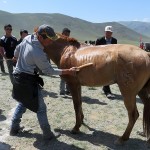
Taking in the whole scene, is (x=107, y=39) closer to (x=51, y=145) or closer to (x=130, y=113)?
(x=130, y=113)

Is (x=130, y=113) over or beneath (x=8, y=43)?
beneath

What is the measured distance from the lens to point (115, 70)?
5555 mm

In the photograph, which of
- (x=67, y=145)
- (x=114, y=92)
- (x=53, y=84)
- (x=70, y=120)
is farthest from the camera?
(x=53, y=84)

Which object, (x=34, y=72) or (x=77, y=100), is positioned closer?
(x=34, y=72)

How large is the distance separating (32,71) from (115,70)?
142cm

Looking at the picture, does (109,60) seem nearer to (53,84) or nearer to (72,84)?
(72,84)

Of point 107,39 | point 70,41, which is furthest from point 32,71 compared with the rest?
point 107,39

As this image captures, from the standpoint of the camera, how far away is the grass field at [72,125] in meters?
5.77

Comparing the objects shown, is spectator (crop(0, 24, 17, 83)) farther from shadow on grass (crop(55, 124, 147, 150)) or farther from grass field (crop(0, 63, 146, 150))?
shadow on grass (crop(55, 124, 147, 150))

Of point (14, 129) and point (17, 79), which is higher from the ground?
point (17, 79)

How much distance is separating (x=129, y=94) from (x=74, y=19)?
16833 cm

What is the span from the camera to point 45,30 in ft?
17.6

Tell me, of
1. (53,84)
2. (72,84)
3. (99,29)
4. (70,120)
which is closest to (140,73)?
(72,84)

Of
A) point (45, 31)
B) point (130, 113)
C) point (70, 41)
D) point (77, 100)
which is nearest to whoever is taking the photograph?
point (45, 31)
